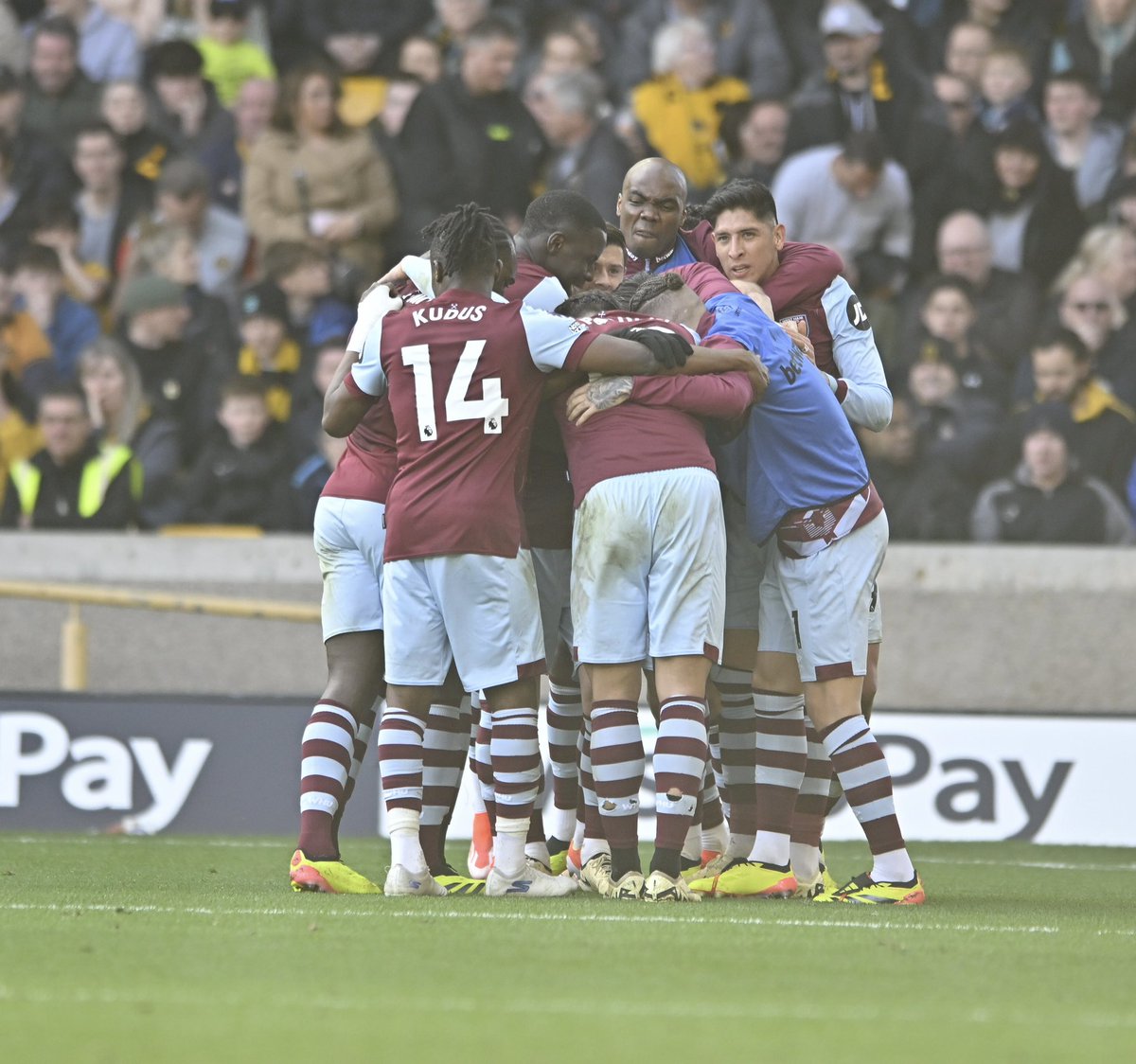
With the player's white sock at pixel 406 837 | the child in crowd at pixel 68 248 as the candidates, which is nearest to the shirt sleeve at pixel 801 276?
the player's white sock at pixel 406 837

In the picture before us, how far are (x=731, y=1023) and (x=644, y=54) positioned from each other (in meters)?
9.63

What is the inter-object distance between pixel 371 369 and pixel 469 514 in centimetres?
60

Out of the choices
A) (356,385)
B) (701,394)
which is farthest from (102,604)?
(701,394)

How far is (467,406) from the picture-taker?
20.6 feet

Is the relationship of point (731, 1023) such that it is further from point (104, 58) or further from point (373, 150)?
point (104, 58)

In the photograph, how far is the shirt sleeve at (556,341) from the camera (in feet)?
20.6

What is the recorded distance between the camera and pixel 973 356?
1160cm

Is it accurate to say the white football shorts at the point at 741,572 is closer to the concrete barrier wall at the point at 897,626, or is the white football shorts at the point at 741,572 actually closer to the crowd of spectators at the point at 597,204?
the crowd of spectators at the point at 597,204

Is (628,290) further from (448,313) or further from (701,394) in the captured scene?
(448,313)

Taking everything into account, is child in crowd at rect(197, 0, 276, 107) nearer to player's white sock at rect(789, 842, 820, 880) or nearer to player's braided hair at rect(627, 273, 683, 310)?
player's braided hair at rect(627, 273, 683, 310)

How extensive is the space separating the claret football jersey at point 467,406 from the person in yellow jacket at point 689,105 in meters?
5.81

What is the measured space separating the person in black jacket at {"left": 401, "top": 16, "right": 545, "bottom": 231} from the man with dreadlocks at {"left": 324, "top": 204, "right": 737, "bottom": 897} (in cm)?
573

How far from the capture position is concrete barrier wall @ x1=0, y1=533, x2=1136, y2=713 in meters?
11.7

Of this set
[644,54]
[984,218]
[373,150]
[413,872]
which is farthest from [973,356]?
[413,872]
